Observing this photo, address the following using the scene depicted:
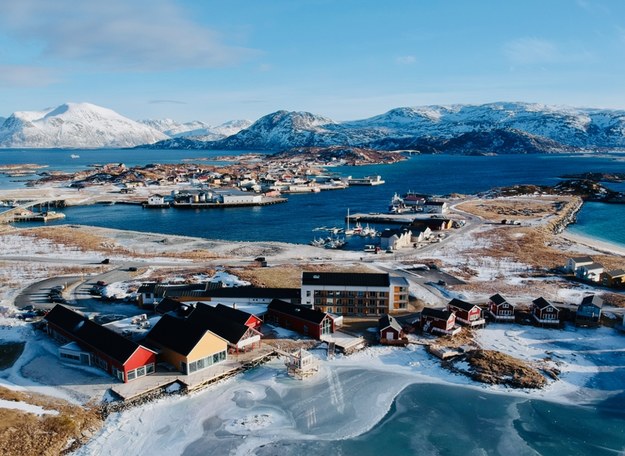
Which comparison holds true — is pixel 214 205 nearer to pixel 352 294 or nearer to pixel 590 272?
pixel 352 294

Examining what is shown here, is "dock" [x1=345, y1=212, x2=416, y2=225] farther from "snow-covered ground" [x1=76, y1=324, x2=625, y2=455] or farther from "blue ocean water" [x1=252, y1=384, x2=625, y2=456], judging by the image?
"blue ocean water" [x1=252, y1=384, x2=625, y2=456]

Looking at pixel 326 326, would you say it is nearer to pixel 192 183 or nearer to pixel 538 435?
pixel 538 435

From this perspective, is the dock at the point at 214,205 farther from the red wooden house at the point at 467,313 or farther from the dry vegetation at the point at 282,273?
the red wooden house at the point at 467,313

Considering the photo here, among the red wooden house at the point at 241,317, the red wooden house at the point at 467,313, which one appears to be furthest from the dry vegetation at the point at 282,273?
the red wooden house at the point at 467,313

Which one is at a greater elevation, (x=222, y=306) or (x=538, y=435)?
(x=222, y=306)

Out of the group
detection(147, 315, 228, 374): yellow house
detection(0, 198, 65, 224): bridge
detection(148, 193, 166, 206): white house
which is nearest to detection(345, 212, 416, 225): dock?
detection(148, 193, 166, 206): white house

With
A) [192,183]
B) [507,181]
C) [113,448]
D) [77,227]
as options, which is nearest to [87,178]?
[192,183]
